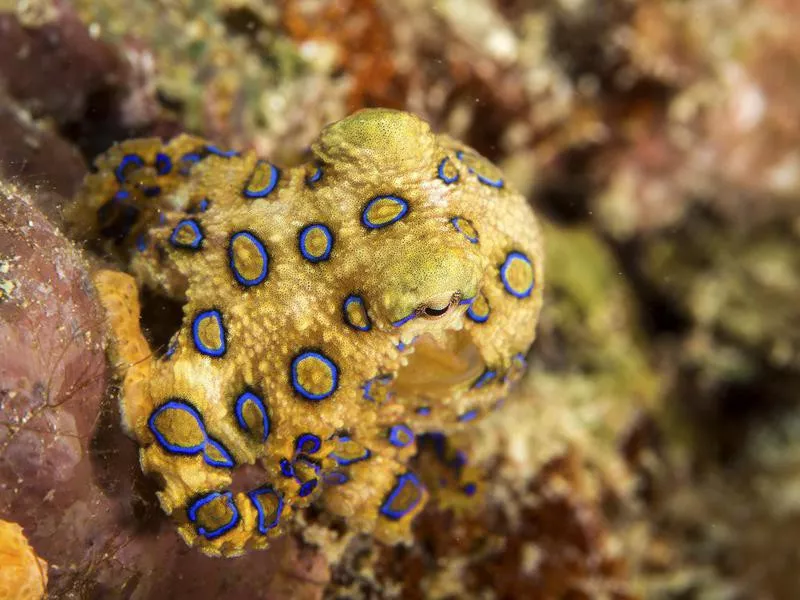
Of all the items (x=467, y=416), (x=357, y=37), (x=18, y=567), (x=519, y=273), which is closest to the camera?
(x=18, y=567)

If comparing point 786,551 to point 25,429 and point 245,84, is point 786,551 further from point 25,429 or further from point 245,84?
point 25,429

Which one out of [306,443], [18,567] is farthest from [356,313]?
[18,567]

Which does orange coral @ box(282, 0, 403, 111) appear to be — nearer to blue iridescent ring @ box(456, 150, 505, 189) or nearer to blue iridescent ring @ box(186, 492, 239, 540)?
blue iridescent ring @ box(456, 150, 505, 189)

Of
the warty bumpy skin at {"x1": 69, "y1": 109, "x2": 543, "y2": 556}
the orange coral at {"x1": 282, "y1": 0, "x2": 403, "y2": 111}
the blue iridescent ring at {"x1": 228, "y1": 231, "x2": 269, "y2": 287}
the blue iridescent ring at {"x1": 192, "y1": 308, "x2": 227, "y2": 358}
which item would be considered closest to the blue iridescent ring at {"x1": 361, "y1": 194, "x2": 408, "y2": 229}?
the warty bumpy skin at {"x1": 69, "y1": 109, "x2": 543, "y2": 556}

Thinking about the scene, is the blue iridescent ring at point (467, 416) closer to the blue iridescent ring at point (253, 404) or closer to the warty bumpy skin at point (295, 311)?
the warty bumpy skin at point (295, 311)

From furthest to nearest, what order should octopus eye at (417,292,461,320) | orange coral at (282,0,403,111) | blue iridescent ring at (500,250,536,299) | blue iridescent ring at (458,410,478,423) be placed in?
orange coral at (282,0,403,111)
blue iridescent ring at (458,410,478,423)
blue iridescent ring at (500,250,536,299)
octopus eye at (417,292,461,320)

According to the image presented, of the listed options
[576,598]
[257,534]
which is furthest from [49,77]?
[576,598]

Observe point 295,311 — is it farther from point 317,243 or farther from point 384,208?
point 384,208
